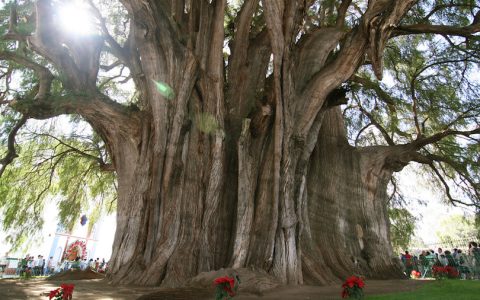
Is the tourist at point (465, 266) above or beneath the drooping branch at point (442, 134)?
beneath

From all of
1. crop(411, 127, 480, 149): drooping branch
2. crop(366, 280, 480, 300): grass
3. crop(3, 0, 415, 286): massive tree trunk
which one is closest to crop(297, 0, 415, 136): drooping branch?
crop(3, 0, 415, 286): massive tree trunk

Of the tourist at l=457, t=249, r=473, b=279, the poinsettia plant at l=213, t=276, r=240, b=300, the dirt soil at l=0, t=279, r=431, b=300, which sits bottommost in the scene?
the dirt soil at l=0, t=279, r=431, b=300

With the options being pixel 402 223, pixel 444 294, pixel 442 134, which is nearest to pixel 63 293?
pixel 444 294

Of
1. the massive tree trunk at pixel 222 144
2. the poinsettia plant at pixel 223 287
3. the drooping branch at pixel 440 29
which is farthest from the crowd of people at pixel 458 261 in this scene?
the poinsettia plant at pixel 223 287

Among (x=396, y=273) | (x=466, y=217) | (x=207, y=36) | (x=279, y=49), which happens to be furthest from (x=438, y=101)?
(x=207, y=36)

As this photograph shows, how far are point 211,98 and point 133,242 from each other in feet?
8.76

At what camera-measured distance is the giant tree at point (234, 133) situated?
514cm

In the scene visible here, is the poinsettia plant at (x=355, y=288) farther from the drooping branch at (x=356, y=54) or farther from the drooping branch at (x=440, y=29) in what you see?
the drooping branch at (x=440, y=29)

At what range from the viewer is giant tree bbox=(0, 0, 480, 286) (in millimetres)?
5145

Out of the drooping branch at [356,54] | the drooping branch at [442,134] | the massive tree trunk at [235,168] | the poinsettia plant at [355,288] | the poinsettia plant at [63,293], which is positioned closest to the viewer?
the poinsettia plant at [63,293]

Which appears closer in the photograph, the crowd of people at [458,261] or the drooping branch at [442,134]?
the drooping branch at [442,134]

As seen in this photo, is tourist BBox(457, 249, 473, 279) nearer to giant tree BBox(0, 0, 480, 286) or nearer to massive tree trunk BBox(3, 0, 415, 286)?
giant tree BBox(0, 0, 480, 286)

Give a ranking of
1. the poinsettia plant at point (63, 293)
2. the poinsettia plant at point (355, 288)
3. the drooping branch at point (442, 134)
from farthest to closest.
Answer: the drooping branch at point (442, 134) → the poinsettia plant at point (355, 288) → the poinsettia plant at point (63, 293)

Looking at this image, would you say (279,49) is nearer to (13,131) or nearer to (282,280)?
(282,280)
